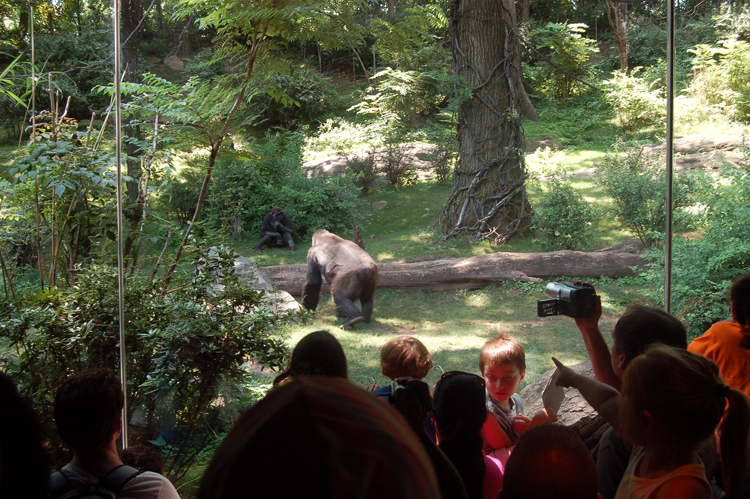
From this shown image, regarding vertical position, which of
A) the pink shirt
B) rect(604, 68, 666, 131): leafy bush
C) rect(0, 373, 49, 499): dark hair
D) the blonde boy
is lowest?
the pink shirt

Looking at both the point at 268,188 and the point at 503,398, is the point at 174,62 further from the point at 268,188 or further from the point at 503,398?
the point at 503,398

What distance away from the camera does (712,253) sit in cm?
366

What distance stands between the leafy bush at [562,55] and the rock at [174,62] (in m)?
2.32

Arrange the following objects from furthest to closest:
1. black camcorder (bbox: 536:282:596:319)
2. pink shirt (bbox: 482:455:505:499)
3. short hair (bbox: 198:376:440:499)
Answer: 1. black camcorder (bbox: 536:282:596:319)
2. pink shirt (bbox: 482:455:505:499)
3. short hair (bbox: 198:376:440:499)

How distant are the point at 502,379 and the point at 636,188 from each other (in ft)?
6.39

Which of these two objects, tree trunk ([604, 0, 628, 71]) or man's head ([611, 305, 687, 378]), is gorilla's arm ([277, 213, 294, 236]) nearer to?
man's head ([611, 305, 687, 378])

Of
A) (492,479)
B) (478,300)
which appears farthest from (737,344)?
(478,300)

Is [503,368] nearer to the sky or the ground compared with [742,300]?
nearer to the ground

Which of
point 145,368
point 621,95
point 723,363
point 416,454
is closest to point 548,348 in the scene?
point 723,363

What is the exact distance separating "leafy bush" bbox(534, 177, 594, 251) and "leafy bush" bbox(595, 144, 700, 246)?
7.8 inches

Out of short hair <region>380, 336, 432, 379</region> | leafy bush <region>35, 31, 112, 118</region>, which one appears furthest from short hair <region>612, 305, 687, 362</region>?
leafy bush <region>35, 31, 112, 118</region>

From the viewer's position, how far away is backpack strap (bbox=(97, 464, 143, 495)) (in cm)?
155

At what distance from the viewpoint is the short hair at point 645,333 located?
200cm

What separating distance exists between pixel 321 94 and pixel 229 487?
3.11 metres
